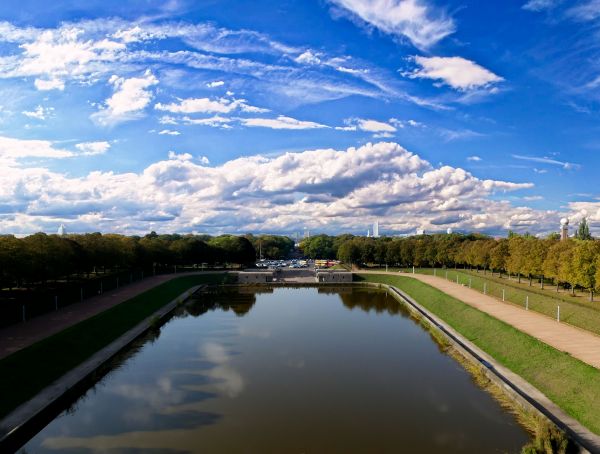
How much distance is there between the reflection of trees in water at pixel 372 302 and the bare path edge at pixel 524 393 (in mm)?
12866

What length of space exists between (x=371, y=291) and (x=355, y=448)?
4586 centimetres

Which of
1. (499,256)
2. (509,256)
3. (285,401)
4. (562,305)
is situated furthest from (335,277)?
(285,401)

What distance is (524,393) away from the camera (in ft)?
57.1

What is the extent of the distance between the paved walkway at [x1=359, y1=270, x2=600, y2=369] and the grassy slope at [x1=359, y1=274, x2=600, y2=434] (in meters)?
1.12

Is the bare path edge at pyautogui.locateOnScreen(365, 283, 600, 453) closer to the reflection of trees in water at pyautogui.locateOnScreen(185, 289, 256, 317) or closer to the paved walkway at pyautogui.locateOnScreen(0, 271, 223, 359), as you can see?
the reflection of trees in water at pyautogui.locateOnScreen(185, 289, 256, 317)

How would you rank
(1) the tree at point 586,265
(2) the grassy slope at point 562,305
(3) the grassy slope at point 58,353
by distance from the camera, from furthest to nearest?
(1) the tree at point 586,265, (2) the grassy slope at point 562,305, (3) the grassy slope at point 58,353

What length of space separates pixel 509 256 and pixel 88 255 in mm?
47258

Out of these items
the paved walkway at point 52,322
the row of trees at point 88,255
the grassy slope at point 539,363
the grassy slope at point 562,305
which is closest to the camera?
the grassy slope at point 539,363

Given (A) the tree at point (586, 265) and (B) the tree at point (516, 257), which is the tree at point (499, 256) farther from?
(A) the tree at point (586, 265)

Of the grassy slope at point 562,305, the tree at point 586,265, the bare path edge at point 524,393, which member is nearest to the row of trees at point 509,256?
the tree at point 586,265

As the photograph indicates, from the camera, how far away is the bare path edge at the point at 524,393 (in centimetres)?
1332

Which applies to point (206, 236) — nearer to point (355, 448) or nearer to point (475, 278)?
point (475, 278)

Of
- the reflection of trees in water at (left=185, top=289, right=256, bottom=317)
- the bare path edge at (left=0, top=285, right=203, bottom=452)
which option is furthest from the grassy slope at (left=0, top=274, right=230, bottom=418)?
the reflection of trees in water at (left=185, top=289, right=256, bottom=317)

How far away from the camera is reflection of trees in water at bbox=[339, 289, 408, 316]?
43562 mm
